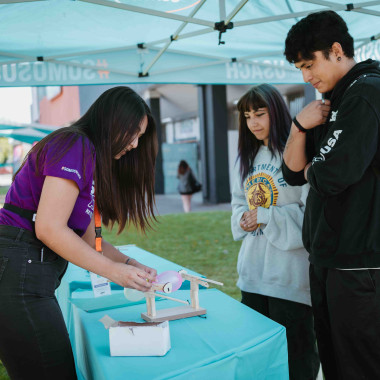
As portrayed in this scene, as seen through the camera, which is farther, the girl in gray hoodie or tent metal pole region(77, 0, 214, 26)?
tent metal pole region(77, 0, 214, 26)

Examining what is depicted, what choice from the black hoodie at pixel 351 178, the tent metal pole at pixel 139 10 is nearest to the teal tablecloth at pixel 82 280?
the black hoodie at pixel 351 178

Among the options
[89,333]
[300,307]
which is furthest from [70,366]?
[300,307]

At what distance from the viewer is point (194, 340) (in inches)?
53.3

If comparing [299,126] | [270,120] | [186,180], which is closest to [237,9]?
[270,120]

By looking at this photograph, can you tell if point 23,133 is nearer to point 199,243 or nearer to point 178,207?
point 178,207

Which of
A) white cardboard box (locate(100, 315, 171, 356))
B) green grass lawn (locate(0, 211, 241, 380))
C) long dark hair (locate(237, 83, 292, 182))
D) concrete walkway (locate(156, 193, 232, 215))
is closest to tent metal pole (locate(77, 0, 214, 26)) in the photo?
long dark hair (locate(237, 83, 292, 182))

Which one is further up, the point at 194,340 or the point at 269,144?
the point at 269,144

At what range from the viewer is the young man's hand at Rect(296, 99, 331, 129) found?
4.96 feet

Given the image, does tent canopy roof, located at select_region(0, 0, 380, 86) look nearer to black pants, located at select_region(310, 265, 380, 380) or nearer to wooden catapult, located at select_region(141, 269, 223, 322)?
wooden catapult, located at select_region(141, 269, 223, 322)

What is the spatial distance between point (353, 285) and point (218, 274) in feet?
12.4

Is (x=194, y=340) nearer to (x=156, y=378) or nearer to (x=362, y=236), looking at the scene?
(x=156, y=378)

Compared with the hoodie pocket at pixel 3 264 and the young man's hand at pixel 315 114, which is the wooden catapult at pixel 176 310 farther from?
the young man's hand at pixel 315 114

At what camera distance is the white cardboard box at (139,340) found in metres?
1.22

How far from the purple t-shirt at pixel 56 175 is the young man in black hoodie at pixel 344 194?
0.73 m
